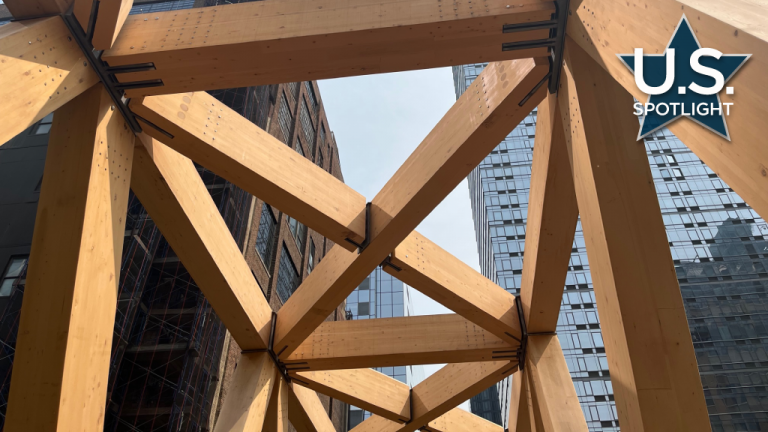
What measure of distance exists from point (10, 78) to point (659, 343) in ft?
15.2

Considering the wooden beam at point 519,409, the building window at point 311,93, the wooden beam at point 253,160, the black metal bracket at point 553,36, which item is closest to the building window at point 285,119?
the building window at point 311,93

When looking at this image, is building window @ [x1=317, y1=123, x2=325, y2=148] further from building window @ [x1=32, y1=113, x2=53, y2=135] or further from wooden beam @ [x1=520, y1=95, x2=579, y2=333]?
wooden beam @ [x1=520, y1=95, x2=579, y2=333]

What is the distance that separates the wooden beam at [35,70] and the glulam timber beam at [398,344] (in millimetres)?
6162

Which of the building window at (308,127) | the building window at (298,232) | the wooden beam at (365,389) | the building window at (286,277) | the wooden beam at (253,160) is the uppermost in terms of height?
the building window at (308,127)

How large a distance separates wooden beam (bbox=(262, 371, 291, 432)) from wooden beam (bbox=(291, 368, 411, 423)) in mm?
546

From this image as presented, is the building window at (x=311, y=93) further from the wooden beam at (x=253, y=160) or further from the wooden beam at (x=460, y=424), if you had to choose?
the wooden beam at (x=253, y=160)

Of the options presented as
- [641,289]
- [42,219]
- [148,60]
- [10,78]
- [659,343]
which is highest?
[148,60]

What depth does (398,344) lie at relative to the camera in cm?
961

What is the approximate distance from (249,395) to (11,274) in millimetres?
9859

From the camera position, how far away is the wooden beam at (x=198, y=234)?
617cm

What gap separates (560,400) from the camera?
7910mm

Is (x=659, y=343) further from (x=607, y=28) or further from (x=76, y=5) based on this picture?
(x=76, y=5)

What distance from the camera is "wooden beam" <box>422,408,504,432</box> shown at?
509 inches

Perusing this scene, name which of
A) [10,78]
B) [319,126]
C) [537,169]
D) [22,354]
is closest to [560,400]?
[537,169]
